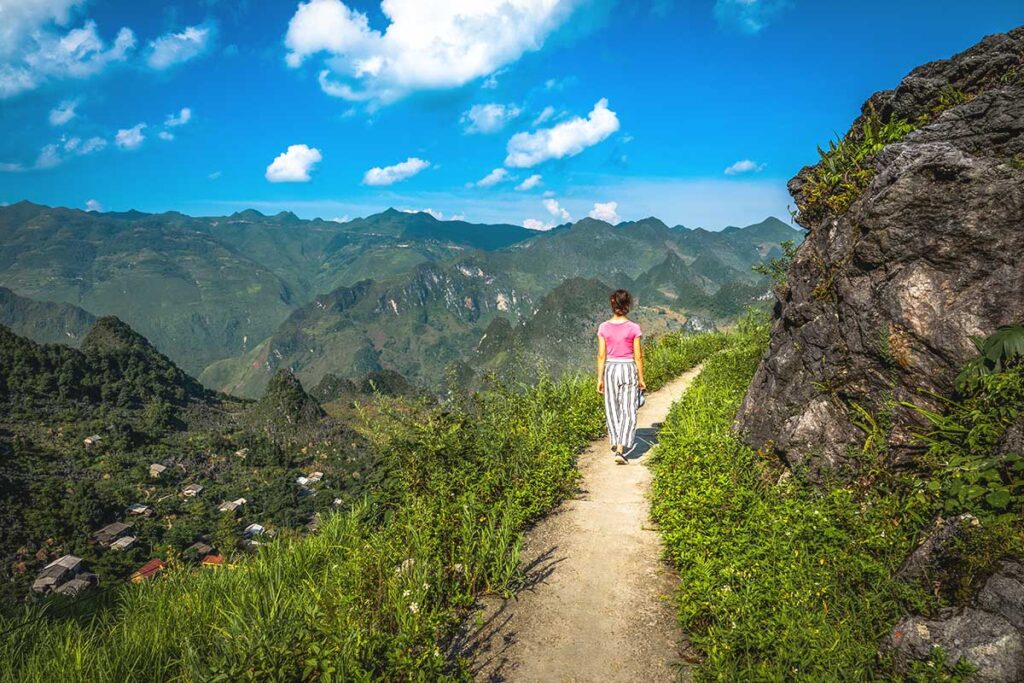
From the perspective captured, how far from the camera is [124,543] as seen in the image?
53062 millimetres

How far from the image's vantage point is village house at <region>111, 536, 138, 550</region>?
51700mm

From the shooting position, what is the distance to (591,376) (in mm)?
12602

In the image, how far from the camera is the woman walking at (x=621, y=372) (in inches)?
319

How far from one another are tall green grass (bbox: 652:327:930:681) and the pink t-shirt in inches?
95.0

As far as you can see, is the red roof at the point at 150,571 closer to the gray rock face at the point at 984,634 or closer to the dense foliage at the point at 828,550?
the dense foliage at the point at 828,550

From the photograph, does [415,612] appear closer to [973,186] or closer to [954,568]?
[954,568]

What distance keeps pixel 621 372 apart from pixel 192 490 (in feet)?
285

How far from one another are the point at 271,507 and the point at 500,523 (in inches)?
2211

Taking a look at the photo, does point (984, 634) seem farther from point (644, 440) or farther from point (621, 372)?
point (644, 440)

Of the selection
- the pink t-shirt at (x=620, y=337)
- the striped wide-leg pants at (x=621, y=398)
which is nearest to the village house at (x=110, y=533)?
the striped wide-leg pants at (x=621, y=398)

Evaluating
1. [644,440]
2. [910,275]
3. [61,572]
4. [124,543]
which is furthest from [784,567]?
[124,543]

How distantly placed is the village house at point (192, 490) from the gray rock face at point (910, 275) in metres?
85.8

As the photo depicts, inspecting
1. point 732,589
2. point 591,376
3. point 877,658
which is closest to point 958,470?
point 877,658

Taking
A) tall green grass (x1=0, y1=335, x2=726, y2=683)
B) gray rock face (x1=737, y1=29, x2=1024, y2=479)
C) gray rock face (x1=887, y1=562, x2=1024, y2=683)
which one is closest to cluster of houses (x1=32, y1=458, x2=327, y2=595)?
tall green grass (x1=0, y1=335, x2=726, y2=683)
